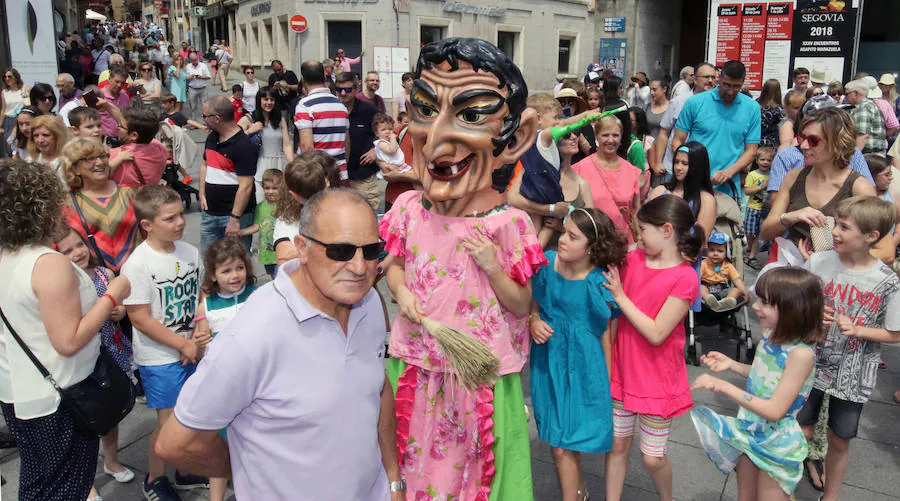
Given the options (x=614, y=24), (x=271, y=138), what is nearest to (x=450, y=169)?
(x=271, y=138)

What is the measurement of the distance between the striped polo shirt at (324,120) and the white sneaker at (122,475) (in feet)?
10.2

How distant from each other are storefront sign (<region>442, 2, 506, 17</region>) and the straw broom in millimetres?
23132

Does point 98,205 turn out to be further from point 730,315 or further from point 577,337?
point 730,315

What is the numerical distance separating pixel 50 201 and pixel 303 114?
342 centimetres

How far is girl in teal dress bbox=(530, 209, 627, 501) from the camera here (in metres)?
2.96

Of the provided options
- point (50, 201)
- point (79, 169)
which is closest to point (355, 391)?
point (50, 201)

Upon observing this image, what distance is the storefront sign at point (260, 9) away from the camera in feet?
85.7

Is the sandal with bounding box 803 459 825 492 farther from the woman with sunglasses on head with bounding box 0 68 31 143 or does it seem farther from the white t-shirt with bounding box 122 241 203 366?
the woman with sunglasses on head with bounding box 0 68 31 143

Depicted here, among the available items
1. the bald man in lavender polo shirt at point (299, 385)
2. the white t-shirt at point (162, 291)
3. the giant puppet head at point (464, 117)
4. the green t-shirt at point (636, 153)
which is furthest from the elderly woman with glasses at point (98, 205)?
the green t-shirt at point (636, 153)

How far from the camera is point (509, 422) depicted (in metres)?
2.74

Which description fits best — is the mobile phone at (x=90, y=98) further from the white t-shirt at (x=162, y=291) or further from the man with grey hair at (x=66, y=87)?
the white t-shirt at (x=162, y=291)

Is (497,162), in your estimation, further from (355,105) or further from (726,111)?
(355,105)

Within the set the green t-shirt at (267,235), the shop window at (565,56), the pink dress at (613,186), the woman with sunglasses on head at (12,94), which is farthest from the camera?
the shop window at (565,56)

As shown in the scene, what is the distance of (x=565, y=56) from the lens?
2858 centimetres
